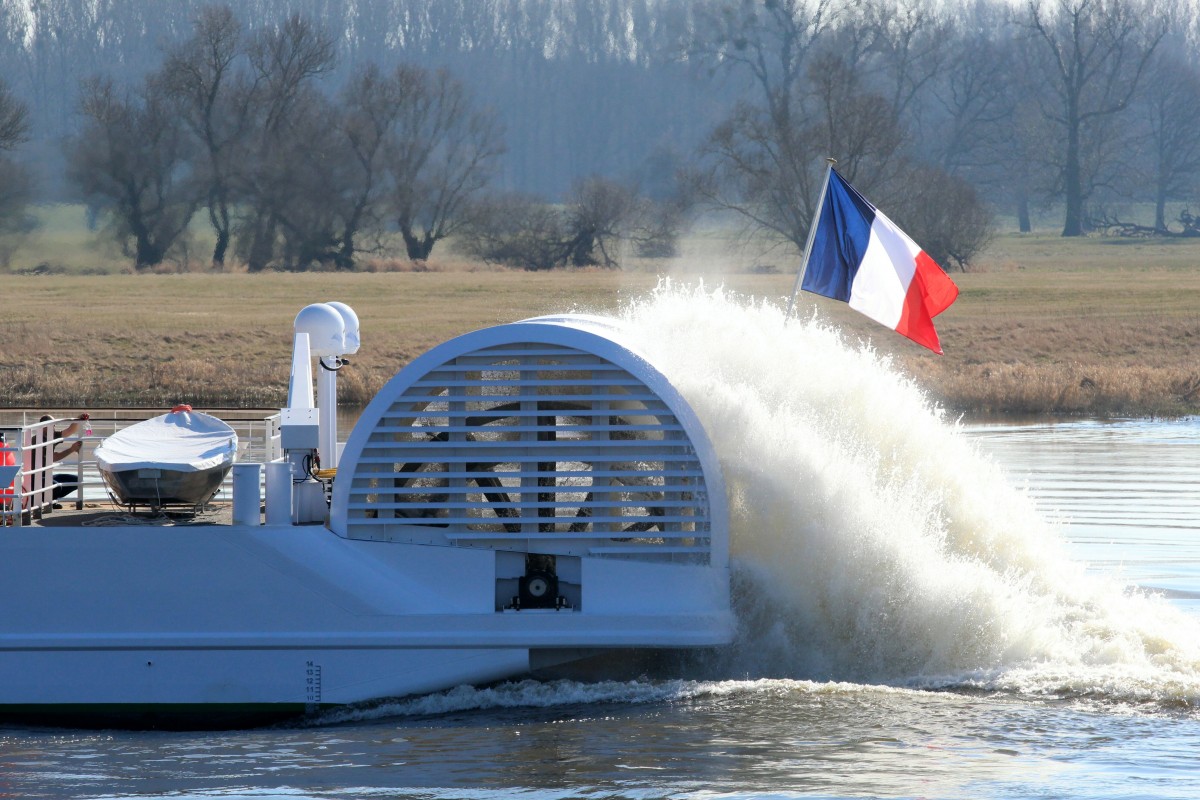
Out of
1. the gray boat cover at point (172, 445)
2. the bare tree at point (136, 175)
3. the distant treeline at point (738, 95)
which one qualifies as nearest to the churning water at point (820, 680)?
the gray boat cover at point (172, 445)

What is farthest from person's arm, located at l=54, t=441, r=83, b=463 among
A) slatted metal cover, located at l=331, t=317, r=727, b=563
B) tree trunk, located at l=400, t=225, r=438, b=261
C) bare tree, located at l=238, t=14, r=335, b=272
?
tree trunk, located at l=400, t=225, r=438, b=261

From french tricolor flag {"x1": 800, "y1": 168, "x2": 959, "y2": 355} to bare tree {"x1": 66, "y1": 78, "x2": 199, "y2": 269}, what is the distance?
50.4 metres

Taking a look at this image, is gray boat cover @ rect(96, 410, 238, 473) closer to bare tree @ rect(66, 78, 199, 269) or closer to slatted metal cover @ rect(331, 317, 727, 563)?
slatted metal cover @ rect(331, 317, 727, 563)

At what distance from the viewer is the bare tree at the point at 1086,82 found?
3162 inches

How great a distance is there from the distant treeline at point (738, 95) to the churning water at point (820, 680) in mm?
43491

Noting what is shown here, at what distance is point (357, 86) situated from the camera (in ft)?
222

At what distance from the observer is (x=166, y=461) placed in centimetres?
1082

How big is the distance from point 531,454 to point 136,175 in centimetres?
5430

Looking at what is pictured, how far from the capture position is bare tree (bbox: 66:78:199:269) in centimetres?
6003

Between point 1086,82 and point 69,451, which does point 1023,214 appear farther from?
point 69,451

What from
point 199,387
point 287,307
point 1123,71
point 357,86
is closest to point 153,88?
point 357,86

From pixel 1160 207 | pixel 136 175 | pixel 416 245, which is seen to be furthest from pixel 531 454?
pixel 1160 207

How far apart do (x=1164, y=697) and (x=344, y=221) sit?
180 ft

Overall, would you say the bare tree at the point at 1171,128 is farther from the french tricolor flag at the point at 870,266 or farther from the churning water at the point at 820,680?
the churning water at the point at 820,680
